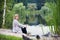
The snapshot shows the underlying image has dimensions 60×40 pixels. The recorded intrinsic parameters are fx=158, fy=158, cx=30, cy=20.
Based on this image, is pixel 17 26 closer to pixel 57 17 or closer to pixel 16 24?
pixel 16 24

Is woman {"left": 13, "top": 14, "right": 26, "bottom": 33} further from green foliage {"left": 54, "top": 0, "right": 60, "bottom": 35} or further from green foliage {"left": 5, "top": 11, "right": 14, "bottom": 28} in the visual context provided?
green foliage {"left": 54, "top": 0, "right": 60, "bottom": 35}

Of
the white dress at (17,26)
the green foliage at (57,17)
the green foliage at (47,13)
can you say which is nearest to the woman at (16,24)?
the white dress at (17,26)

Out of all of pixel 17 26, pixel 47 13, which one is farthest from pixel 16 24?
pixel 47 13

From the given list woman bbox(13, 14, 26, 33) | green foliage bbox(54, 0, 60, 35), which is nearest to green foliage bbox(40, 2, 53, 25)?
green foliage bbox(54, 0, 60, 35)

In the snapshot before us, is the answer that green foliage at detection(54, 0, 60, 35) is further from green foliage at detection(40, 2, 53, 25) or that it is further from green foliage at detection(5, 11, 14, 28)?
green foliage at detection(5, 11, 14, 28)

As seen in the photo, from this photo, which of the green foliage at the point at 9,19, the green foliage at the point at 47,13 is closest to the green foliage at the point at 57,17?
the green foliage at the point at 47,13

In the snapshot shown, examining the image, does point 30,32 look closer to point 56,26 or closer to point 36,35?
point 36,35

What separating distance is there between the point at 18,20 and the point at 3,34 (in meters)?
0.28

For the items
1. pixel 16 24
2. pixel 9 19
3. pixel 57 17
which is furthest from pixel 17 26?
pixel 57 17

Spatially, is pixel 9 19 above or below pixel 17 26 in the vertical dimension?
above

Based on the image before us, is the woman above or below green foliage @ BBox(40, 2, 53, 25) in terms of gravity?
below

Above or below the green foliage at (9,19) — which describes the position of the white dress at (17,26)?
below

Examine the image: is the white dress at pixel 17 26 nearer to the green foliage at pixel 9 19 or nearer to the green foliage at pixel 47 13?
the green foliage at pixel 9 19

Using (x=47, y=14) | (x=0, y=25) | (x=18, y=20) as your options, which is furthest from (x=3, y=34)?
(x=47, y=14)
